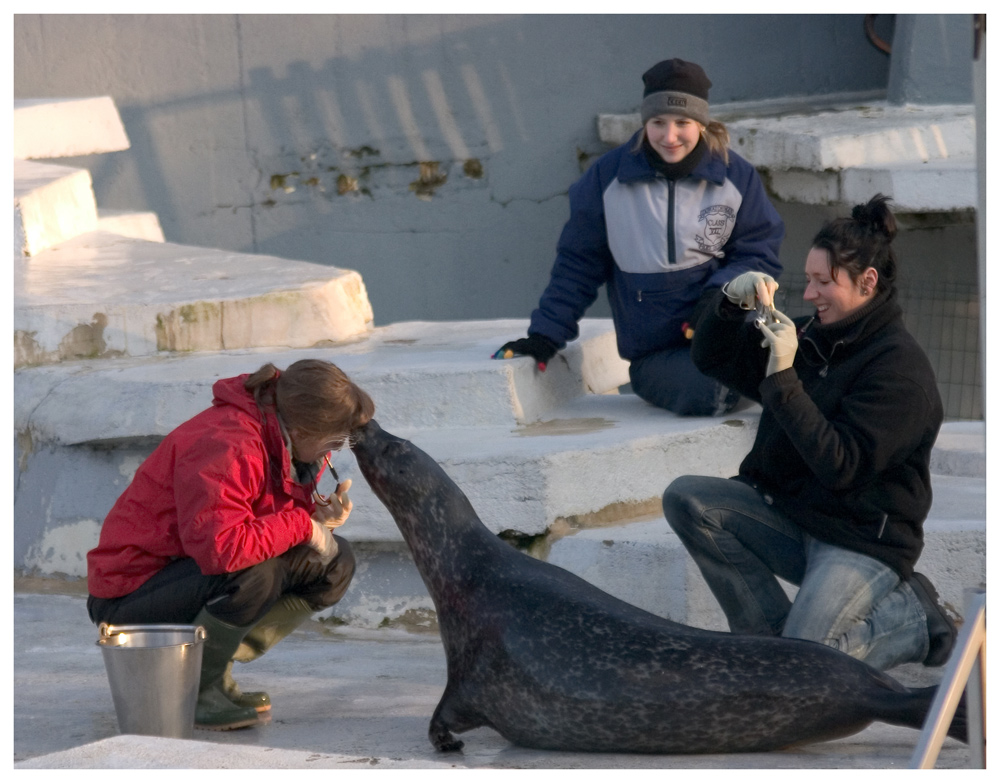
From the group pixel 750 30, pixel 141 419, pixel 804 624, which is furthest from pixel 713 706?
pixel 750 30

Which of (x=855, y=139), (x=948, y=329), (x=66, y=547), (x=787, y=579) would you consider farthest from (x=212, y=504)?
(x=948, y=329)

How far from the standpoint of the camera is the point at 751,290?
10.4 feet

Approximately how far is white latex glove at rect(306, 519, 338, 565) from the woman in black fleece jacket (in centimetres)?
88

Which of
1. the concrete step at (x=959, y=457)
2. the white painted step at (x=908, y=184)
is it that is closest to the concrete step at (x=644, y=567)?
the concrete step at (x=959, y=457)

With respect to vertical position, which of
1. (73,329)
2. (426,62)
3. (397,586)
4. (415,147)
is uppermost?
(426,62)

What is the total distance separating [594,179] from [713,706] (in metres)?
2.23

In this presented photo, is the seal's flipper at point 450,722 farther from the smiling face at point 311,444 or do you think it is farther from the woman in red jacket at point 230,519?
the smiling face at point 311,444

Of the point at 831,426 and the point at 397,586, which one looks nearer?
the point at 831,426

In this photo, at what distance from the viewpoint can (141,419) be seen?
14.1 feet

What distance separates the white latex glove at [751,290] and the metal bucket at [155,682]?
1.53m

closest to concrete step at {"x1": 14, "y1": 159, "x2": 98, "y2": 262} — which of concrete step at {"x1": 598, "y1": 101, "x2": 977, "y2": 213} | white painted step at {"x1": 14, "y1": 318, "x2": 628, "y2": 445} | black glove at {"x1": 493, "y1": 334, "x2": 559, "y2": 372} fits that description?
white painted step at {"x1": 14, "y1": 318, "x2": 628, "y2": 445}

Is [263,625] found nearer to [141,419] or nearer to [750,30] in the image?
[141,419]

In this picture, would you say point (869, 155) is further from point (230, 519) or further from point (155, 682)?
point (155, 682)

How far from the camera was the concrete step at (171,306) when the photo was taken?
4.72m
